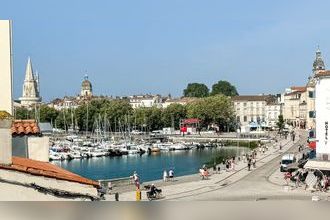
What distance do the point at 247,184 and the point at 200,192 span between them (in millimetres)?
4616

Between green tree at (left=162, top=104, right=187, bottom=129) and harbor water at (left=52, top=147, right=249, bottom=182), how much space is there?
163 ft

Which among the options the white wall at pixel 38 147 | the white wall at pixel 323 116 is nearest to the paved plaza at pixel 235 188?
the white wall at pixel 323 116

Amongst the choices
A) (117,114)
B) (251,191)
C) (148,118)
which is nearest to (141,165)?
(251,191)

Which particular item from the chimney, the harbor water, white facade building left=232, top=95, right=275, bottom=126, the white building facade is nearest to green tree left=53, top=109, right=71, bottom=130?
the white building facade

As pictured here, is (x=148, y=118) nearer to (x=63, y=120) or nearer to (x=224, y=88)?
(x=63, y=120)

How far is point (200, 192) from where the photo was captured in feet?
90.7

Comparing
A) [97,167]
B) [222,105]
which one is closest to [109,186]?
[97,167]

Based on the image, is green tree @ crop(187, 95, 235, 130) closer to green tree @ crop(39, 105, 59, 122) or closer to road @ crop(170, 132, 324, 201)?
green tree @ crop(39, 105, 59, 122)

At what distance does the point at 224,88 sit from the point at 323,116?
5351 inches

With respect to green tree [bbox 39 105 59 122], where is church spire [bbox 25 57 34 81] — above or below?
above

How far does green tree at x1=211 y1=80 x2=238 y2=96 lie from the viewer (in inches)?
6895

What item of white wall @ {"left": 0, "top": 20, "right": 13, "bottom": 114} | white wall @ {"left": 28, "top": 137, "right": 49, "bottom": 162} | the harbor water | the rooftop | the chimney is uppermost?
the rooftop

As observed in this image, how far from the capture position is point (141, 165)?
67.2m

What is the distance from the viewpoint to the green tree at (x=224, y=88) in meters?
175
